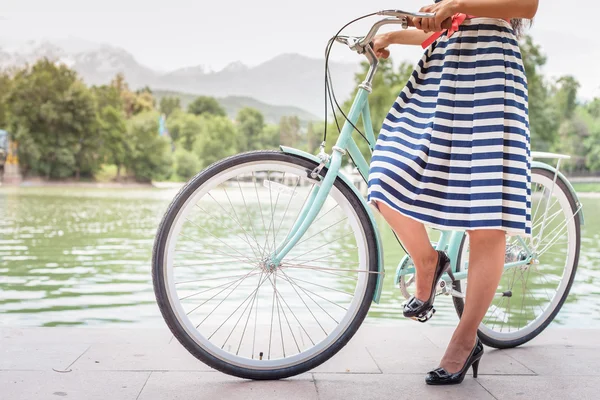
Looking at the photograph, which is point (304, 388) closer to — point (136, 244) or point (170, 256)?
point (170, 256)

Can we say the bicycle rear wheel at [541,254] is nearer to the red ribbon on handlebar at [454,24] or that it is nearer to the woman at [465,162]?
the woman at [465,162]

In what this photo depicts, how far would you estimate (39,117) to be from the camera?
44469 millimetres

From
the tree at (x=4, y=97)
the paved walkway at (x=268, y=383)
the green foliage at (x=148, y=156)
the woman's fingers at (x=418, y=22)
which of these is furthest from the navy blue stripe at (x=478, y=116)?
the green foliage at (x=148, y=156)

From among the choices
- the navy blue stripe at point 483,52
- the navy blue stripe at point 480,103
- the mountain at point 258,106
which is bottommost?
the navy blue stripe at point 480,103

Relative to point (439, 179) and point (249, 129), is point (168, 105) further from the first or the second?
point (439, 179)

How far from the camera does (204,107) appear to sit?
239 feet

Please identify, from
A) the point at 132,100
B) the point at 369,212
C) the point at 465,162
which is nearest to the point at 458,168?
the point at 465,162

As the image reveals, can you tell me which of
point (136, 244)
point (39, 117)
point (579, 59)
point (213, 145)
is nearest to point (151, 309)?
point (136, 244)

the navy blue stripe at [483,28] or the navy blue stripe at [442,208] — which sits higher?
the navy blue stripe at [483,28]

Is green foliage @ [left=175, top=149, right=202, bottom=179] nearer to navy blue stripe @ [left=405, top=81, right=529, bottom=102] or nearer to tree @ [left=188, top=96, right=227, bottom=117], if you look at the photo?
tree @ [left=188, top=96, right=227, bottom=117]

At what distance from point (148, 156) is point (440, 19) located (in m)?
48.0

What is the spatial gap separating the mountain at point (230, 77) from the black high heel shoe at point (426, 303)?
8694 cm

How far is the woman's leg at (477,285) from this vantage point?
5.55 feet

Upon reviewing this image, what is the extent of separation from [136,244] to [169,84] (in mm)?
95650
